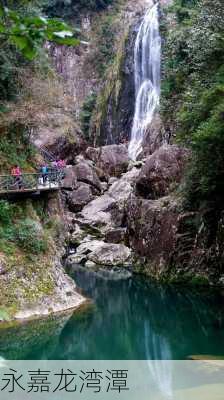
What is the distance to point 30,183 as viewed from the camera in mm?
20188

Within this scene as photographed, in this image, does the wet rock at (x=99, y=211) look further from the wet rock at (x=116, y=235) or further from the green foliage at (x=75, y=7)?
the green foliage at (x=75, y=7)

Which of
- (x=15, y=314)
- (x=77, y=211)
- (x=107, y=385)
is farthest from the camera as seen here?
(x=77, y=211)

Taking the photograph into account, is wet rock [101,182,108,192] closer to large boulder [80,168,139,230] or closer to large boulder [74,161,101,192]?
large boulder [74,161,101,192]

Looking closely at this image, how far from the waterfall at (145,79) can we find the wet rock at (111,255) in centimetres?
1365

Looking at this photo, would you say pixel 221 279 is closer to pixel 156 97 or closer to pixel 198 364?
pixel 198 364

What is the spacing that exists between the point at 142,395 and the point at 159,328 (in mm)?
6507

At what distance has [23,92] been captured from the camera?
2222 cm

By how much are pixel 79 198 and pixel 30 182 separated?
1610 centimetres

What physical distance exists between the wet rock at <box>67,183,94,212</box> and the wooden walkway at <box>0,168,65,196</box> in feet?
41.2

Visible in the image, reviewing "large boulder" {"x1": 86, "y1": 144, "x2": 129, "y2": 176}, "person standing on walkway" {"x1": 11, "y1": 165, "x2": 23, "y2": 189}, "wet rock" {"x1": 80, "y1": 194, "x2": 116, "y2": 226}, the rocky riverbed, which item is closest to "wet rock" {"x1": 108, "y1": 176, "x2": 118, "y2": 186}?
"large boulder" {"x1": 86, "y1": 144, "x2": 129, "y2": 176}

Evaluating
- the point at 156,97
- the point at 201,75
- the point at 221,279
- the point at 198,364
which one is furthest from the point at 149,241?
the point at 156,97

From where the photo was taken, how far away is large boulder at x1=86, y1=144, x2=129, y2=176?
39625 millimetres

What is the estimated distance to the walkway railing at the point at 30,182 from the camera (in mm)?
19062

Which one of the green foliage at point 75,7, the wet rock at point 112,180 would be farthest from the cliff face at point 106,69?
the wet rock at point 112,180
